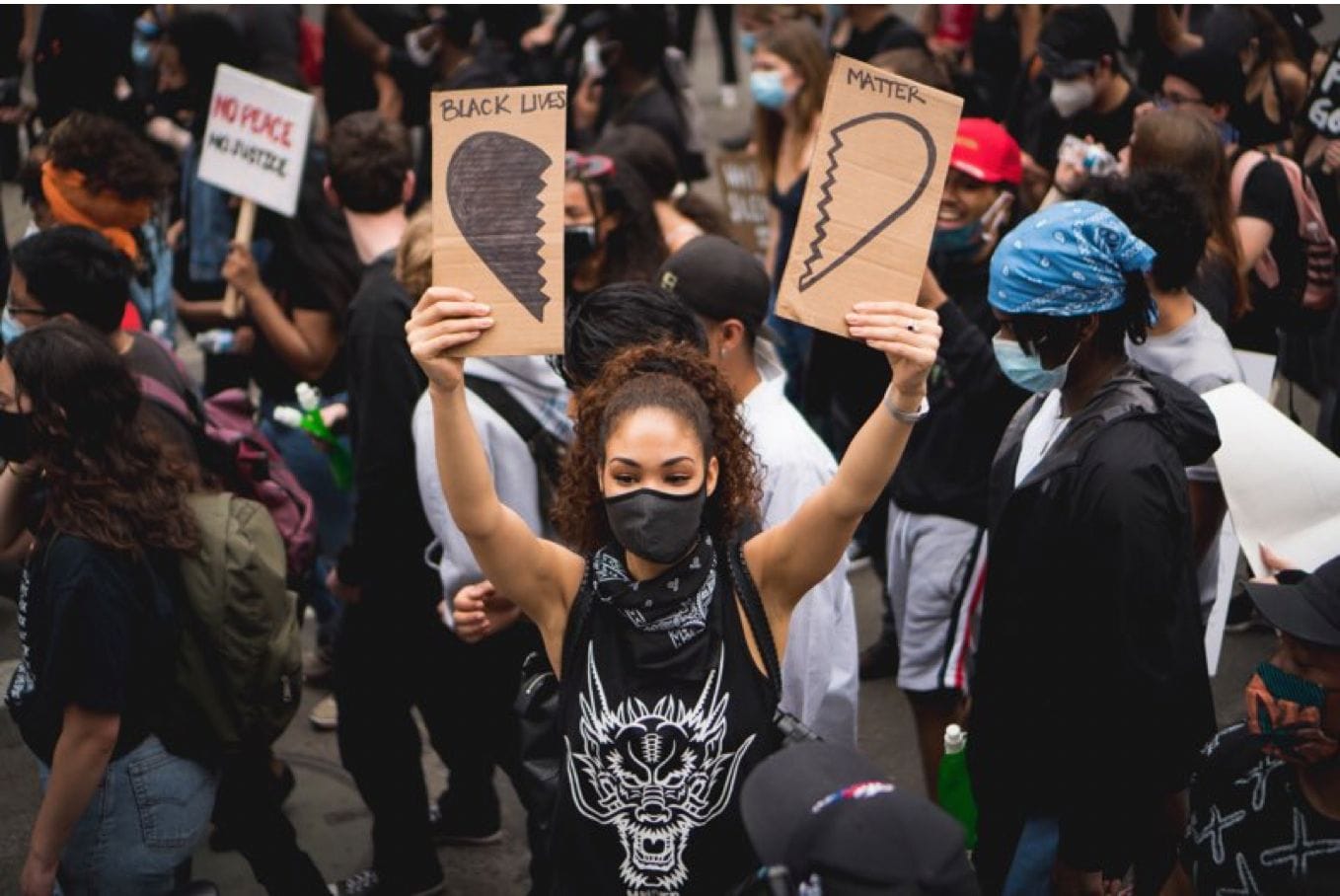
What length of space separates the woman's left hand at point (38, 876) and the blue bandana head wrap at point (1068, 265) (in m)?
2.30

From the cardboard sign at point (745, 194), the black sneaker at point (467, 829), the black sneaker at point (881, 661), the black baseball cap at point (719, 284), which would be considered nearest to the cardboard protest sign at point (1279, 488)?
the black baseball cap at point (719, 284)

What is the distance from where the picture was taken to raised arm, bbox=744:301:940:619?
8.87 ft

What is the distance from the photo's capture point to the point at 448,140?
282 centimetres

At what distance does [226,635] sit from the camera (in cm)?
353

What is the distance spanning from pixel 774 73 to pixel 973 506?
337cm

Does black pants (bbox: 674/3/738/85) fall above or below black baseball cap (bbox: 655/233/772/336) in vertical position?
above

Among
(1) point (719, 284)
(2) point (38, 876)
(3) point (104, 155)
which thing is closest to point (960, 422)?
(1) point (719, 284)

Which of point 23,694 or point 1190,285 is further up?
point 1190,285

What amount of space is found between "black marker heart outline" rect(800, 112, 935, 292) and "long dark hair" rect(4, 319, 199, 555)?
150 cm

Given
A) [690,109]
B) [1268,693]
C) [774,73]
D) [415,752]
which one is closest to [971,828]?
[1268,693]

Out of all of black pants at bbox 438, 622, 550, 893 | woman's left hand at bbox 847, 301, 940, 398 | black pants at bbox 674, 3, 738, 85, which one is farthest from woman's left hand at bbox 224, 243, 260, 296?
black pants at bbox 674, 3, 738, 85

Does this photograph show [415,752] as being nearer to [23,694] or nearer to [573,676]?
[23,694]

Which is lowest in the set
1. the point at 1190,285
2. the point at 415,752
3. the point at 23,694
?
the point at 415,752

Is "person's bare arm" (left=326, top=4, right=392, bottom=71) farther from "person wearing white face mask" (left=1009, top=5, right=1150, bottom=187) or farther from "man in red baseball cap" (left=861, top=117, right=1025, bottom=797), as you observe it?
"man in red baseball cap" (left=861, top=117, right=1025, bottom=797)
